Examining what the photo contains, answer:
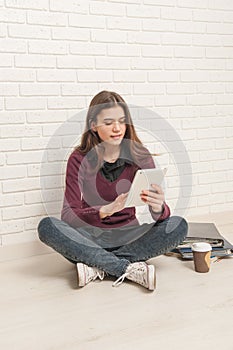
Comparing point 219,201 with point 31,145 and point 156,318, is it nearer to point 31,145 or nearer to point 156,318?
point 31,145

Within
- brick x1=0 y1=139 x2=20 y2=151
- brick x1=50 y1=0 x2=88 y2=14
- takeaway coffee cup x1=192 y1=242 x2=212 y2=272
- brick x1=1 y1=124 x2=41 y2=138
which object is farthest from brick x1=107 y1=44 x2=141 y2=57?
takeaway coffee cup x1=192 y1=242 x2=212 y2=272

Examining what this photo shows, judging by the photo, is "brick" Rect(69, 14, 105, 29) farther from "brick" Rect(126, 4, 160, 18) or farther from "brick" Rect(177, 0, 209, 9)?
"brick" Rect(177, 0, 209, 9)

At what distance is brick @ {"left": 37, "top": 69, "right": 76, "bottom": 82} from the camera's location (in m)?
2.38

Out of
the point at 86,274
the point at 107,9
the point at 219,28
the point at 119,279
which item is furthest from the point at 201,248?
the point at 219,28

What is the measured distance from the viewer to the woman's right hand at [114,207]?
200 centimetres

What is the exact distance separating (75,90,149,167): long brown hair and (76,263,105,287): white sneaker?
1.54 ft

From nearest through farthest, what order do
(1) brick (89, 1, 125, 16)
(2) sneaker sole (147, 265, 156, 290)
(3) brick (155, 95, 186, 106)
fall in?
1. (2) sneaker sole (147, 265, 156, 290)
2. (1) brick (89, 1, 125, 16)
3. (3) brick (155, 95, 186, 106)

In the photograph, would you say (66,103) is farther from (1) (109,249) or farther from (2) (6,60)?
(1) (109,249)

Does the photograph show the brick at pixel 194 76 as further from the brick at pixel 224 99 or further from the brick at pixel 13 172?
the brick at pixel 13 172

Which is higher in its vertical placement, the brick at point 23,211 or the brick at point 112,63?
the brick at point 112,63

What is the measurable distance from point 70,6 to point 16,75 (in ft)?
1.42

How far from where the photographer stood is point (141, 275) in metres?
1.92

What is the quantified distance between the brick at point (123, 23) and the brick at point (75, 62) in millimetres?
204

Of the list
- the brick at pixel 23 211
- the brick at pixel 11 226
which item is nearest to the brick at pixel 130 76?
the brick at pixel 23 211
